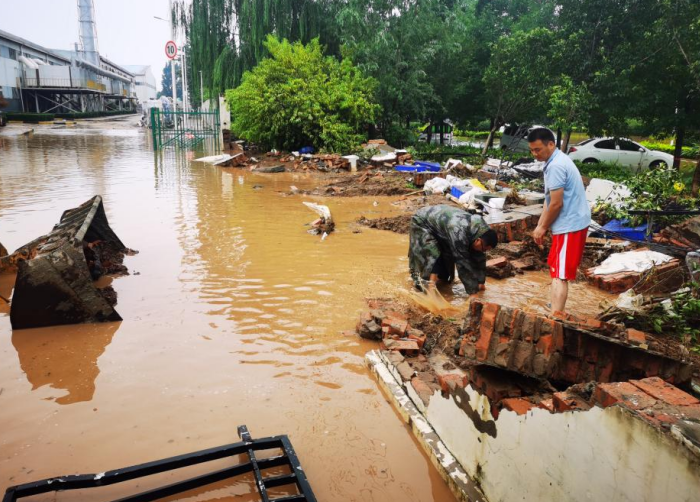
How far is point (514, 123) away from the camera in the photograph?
64.4 feet

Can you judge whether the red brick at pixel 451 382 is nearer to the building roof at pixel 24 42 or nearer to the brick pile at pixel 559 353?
the brick pile at pixel 559 353

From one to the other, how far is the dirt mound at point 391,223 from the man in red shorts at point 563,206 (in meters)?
4.19

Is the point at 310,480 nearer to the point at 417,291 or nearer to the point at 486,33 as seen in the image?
the point at 417,291

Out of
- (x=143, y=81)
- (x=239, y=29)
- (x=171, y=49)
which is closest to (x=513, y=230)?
(x=239, y=29)

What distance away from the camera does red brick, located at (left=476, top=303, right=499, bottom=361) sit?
2568 mm

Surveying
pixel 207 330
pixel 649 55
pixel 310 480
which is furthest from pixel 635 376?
pixel 649 55

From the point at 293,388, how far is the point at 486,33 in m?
21.5

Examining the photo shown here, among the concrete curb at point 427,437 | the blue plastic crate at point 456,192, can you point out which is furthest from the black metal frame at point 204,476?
the blue plastic crate at point 456,192

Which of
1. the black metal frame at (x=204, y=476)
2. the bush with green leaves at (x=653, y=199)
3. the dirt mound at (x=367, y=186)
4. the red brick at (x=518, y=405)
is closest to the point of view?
the red brick at (x=518, y=405)

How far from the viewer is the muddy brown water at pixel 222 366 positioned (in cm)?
290

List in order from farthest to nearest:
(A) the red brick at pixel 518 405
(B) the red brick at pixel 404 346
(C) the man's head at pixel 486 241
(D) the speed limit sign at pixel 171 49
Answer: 1. (D) the speed limit sign at pixel 171 49
2. (C) the man's head at pixel 486 241
3. (B) the red brick at pixel 404 346
4. (A) the red brick at pixel 518 405

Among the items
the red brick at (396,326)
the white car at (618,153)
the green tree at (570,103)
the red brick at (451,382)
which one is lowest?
the red brick at (396,326)

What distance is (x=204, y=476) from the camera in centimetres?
268

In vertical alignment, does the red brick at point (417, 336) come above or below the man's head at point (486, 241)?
below
